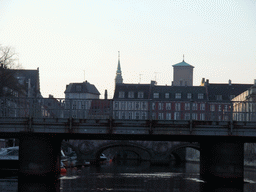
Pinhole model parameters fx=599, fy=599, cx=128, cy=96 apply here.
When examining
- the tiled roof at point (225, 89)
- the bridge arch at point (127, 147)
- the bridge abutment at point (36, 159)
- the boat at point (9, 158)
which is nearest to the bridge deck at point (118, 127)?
the bridge abutment at point (36, 159)

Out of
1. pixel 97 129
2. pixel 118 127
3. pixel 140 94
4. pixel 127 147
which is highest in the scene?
pixel 140 94

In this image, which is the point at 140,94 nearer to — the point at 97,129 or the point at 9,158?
the point at 9,158

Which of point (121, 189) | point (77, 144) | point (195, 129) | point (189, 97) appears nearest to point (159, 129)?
point (195, 129)

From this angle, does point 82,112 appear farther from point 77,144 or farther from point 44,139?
point 77,144

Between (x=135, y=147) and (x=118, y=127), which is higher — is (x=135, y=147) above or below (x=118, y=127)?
below

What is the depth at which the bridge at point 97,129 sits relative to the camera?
44188 millimetres

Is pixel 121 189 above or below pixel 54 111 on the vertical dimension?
below

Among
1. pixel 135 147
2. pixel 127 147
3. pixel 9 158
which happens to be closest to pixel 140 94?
pixel 127 147

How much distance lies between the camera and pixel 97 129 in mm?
44438

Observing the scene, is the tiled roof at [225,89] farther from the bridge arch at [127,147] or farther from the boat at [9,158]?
the boat at [9,158]

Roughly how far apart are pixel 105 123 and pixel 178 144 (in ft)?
231

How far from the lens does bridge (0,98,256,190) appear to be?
44.2 metres

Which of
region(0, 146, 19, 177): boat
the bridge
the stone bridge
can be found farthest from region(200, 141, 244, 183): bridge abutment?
the stone bridge

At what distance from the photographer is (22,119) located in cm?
4466
